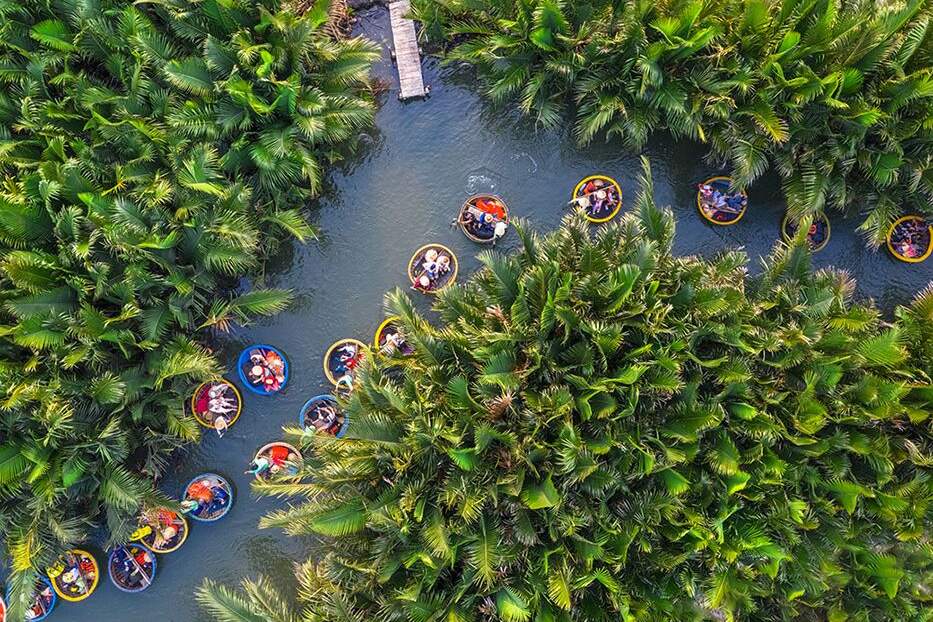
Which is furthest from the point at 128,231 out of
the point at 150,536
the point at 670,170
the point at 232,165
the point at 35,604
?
the point at 670,170

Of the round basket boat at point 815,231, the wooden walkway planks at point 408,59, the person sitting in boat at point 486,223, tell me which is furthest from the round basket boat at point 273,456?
the round basket boat at point 815,231

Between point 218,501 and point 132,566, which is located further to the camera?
point 218,501

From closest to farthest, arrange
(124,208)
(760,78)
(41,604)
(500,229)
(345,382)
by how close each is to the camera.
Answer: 1. (124,208)
2. (760,78)
3. (41,604)
4. (345,382)
5. (500,229)

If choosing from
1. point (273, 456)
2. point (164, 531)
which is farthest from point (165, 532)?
point (273, 456)

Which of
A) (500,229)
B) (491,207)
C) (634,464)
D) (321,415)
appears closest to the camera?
(634,464)

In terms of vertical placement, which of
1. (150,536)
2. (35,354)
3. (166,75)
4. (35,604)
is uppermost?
(166,75)

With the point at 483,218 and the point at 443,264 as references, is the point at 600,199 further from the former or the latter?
the point at 443,264

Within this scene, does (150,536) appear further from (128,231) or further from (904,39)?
(904,39)
